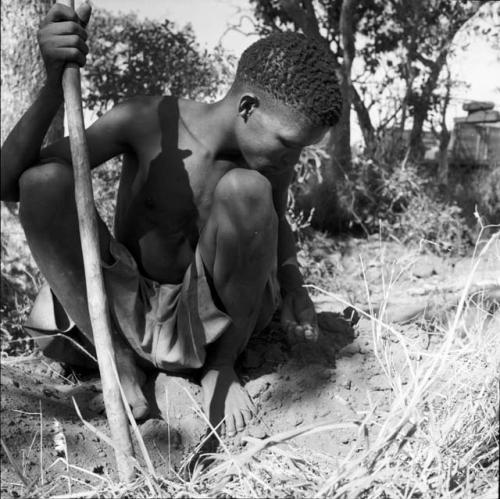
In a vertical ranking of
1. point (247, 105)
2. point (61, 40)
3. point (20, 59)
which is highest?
point (20, 59)

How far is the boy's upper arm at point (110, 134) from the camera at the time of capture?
90.1 inches

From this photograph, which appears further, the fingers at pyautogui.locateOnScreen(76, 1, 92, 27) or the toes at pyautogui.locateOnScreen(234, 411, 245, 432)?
the toes at pyautogui.locateOnScreen(234, 411, 245, 432)

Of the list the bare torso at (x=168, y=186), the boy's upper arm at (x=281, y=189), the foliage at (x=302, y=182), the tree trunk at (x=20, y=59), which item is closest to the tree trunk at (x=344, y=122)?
the foliage at (x=302, y=182)

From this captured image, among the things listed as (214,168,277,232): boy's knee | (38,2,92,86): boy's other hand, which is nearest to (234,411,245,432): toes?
(214,168,277,232): boy's knee

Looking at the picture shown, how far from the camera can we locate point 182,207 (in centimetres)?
236

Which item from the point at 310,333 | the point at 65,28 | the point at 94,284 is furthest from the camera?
the point at 310,333

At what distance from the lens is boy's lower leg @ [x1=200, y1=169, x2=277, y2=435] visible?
7.14ft

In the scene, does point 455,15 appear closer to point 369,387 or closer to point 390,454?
point 369,387

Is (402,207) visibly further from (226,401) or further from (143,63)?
(226,401)

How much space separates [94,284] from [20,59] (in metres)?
2.77

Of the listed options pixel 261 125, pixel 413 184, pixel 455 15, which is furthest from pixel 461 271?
pixel 261 125

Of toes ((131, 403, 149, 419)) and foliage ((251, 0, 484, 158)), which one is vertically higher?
foliage ((251, 0, 484, 158))

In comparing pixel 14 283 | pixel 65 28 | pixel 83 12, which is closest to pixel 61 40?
pixel 65 28

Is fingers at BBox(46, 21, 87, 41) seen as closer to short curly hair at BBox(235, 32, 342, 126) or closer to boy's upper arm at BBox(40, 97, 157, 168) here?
boy's upper arm at BBox(40, 97, 157, 168)
